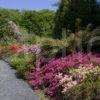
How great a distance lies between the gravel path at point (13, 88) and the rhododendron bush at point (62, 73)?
355mm

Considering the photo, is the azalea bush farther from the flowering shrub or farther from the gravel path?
the gravel path

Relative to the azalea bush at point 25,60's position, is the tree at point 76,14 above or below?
above

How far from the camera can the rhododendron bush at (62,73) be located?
1029 centimetres

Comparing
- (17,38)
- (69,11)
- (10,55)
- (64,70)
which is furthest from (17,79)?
(17,38)

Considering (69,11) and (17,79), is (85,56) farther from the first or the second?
(69,11)

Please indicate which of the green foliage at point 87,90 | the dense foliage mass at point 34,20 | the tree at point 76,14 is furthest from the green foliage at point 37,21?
the green foliage at point 87,90

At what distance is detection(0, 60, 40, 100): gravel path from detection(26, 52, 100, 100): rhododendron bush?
0.36m

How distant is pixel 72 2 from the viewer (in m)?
16.1

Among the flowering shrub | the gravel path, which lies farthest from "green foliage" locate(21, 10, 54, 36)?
the gravel path

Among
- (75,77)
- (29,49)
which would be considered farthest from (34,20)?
(75,77)

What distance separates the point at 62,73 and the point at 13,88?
4.95 feet

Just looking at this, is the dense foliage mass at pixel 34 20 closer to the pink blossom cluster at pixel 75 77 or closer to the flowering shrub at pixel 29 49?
the flowering shrub at pixel 29 49

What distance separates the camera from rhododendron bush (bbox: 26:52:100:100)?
10289 millimetres

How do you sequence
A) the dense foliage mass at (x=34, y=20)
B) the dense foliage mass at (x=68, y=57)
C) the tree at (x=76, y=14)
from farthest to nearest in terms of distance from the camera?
the dense foliage mass at (x=34, y=20) < the tree at (x=76, y=14) < the dense foliage mass at (x=68, y=57)
